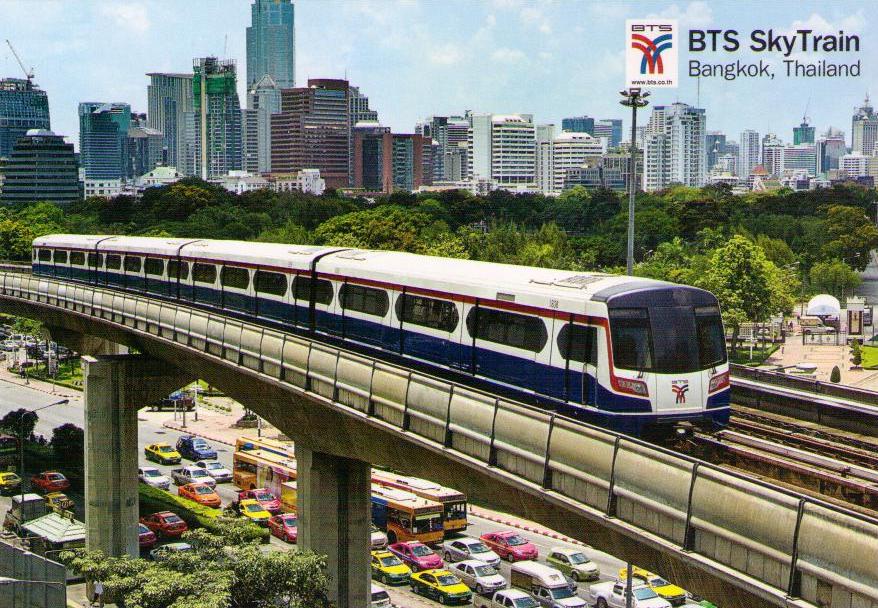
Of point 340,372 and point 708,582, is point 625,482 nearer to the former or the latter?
point 708,582

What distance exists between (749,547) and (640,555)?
9.83 ft

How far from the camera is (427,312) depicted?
30188 mm

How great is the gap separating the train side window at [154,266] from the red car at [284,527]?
12.2m

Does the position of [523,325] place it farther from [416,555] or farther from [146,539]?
[146,539]

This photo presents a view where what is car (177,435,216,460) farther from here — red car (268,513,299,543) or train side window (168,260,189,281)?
train side window (168,260,189,281)

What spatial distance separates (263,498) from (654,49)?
92.1 ft

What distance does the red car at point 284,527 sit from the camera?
51.9 metres

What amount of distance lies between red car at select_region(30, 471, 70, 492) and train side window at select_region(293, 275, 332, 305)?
95.6 feet

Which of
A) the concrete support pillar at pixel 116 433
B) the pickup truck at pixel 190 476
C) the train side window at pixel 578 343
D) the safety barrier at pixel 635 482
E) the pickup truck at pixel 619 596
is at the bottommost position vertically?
the pickup truck at pixel 190 476

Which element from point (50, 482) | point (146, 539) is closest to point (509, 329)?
point (146, 539)

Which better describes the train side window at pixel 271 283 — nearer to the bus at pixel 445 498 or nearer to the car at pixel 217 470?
the bus at pixel 445 498

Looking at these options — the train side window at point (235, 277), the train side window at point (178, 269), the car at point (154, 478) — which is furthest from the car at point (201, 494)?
the train side window at point (235, 277)

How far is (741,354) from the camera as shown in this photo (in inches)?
3728

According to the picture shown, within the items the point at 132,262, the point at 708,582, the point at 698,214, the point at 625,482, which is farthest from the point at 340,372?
the point at 698,214
